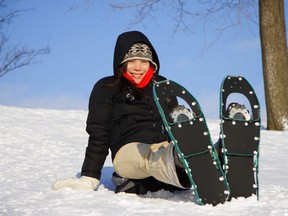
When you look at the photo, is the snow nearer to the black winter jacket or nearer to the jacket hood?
the black winter jacket

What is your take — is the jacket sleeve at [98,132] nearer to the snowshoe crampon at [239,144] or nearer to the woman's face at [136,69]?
the woman's face at [136,69]

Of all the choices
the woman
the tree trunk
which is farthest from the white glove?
the tree trunk

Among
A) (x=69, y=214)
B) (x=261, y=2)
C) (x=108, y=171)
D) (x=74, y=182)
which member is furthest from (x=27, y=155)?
(x=261, y=2)

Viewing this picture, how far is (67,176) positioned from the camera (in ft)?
12.8

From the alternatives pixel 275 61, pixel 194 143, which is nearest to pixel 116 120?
pixel 194 143

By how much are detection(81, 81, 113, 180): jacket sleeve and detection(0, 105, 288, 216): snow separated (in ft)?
0.59

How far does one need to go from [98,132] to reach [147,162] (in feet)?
1.62

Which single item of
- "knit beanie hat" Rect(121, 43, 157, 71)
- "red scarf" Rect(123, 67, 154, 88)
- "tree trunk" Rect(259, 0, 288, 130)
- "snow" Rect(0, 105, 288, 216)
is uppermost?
"tree trunk" Rect(259, 0, 288, 130)

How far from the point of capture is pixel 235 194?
95.0 inches

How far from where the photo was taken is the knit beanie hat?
3014 millimetres

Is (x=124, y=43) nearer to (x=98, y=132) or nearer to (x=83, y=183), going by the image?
(x=98, y=132)

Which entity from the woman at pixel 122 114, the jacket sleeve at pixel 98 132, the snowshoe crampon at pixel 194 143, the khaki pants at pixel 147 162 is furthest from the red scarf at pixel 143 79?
the snowshoe crampon at pixel 194 143

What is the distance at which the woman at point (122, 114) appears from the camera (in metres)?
2.91

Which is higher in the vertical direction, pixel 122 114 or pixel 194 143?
pixel 122 114
